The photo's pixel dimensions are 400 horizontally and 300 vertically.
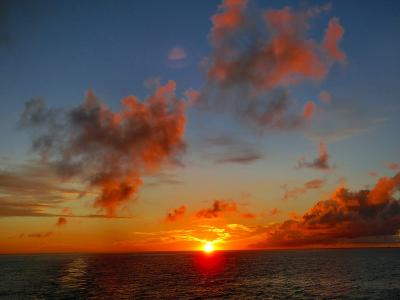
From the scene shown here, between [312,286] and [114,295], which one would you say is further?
[312,286]

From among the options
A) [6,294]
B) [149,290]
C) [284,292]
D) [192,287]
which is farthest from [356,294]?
[6,294]

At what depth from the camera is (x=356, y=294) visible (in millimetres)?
65812

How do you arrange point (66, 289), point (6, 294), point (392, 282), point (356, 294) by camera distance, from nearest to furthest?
point (356, 294) → point (6, 294) → point (66, 289) → point (392, 282)

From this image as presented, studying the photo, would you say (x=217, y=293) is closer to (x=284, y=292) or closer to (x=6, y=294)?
(x=284, y=292)

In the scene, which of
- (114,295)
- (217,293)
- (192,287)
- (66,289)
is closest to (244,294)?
(217,293)

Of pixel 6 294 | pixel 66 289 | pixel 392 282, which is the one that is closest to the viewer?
pixel 6 294

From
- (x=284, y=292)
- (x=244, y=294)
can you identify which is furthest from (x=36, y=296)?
(x=284, y=292)

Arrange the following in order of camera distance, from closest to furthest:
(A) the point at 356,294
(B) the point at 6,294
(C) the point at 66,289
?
(A) the point at 356,294 → (B) the point at 6,294 → (C) the point at 66,289

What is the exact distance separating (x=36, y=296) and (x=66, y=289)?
10282 mm

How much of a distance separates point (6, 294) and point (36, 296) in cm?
941

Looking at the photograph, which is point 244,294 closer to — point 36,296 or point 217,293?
point 217,293

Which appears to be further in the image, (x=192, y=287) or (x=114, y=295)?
(x=192, y=287)

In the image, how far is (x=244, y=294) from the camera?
67.8 metres

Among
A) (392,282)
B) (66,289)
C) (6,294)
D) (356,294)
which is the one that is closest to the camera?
(356,294)
